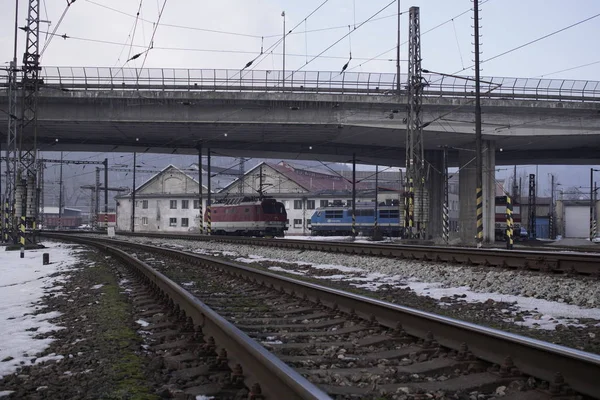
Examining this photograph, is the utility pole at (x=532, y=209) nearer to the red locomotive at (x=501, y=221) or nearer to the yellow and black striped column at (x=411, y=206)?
the red locomotive at (x=501, y=221)

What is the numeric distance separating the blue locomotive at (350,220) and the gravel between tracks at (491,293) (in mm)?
38750

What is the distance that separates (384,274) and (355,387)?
1009 cm

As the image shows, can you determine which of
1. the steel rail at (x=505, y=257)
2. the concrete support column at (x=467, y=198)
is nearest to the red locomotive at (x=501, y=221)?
the concrete support column at (x=467, y=198)

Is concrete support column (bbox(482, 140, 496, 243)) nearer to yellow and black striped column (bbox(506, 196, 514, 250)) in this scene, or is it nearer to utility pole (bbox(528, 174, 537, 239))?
yellow and black striped column (bbox(506, 196, 514, 250))

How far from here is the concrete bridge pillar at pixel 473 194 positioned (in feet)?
130

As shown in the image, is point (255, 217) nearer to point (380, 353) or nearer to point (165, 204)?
point (165, 204)

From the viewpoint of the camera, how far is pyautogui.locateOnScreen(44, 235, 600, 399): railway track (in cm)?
425

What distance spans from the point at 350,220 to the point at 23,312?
50.3 metres

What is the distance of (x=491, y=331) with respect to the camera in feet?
17.0

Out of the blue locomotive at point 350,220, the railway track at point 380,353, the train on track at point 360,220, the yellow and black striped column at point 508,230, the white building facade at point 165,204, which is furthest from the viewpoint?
the white building facade at point 165,204

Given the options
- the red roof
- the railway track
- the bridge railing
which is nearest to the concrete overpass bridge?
the bridge railing

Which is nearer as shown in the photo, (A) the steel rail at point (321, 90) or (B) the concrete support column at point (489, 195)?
(A) the steel rail at point (321, 90)

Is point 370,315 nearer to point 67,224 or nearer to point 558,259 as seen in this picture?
point 558,259

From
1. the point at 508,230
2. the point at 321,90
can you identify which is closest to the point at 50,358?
the point at 508,230
